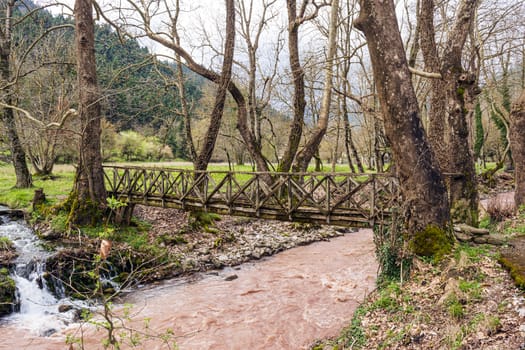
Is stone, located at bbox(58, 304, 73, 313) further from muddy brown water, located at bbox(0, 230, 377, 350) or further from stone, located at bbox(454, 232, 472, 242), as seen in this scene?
stone, located at bbox(454, 232, 472, 242)

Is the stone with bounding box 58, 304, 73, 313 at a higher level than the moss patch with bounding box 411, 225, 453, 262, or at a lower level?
lower

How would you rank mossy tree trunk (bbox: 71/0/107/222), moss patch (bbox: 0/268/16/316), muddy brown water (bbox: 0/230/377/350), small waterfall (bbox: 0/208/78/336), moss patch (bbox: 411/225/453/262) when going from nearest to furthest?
1. moss patch (bbox: 411/225/453/262)
2. muddy brown water (bbox: 0/230/377/350)
3. small waterfall (bbox: 0/208/78/336)
4. moss patch (bbox: 0/268/16/316)
5. mossy tree trunk (bbox: 71/0/107/222)

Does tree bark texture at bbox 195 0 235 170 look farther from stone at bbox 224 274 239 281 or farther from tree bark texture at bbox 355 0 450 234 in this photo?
tree bark texture at bbox 355 0 450 234

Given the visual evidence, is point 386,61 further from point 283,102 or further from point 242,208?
point 283,102

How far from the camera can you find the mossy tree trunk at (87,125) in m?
10.1

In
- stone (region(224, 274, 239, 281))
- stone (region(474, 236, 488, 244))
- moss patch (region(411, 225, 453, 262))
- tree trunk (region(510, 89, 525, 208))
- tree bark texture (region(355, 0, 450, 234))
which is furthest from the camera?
tree trunk (region(510, 89, 525, 208))

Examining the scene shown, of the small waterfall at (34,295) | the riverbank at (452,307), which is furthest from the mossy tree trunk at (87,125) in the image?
the riverbank at (452,307)

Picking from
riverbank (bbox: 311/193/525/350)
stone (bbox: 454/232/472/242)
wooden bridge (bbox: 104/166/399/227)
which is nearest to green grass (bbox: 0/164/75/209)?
wooden bridge (bbox: 104/166/399/227)

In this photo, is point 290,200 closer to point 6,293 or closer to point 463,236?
point 463,236

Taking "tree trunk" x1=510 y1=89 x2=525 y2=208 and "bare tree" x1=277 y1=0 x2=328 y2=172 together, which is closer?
"tree trunk" x1=510 y1=89 x2=525 y2=208

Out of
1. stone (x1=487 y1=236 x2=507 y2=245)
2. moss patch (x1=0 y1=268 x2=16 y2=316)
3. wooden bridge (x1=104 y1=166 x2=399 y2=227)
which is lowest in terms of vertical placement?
moss patch (x1=0 y1=268 x2=16 y2=316)

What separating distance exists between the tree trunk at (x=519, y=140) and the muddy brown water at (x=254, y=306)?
15.0 ft

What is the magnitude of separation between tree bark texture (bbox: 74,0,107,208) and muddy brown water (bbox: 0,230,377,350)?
4043 mm

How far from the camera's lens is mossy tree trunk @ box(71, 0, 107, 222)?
398 inches
